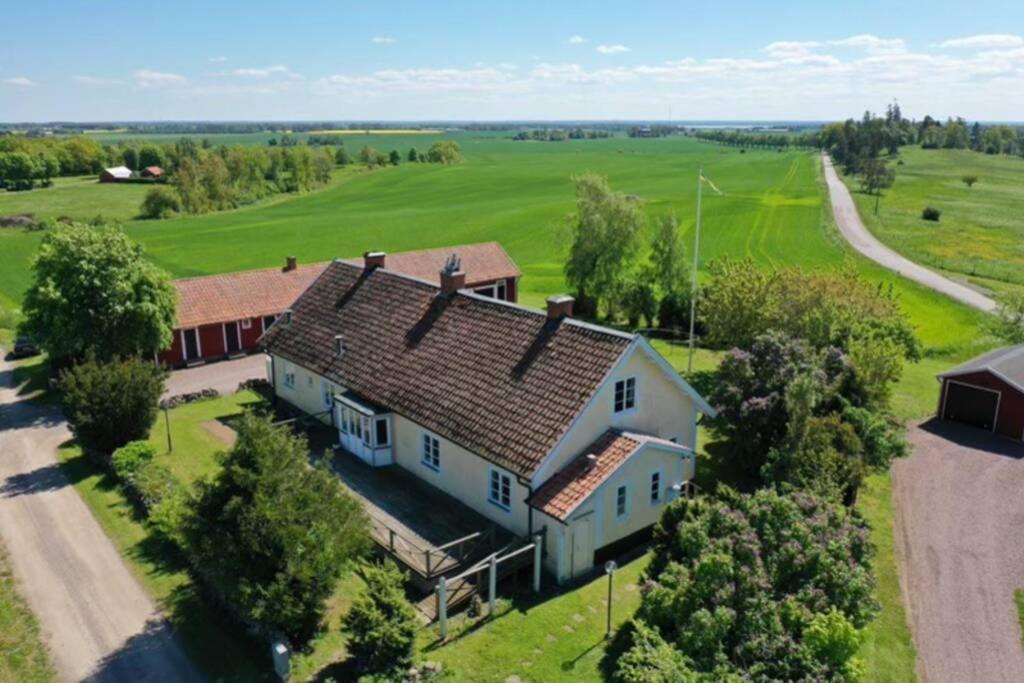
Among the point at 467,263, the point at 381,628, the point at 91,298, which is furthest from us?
the point at 467,263

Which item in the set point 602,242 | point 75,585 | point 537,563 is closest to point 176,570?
point 75,585

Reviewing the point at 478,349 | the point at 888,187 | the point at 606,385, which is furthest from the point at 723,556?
the point at 888,187

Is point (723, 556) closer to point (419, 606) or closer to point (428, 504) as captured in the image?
point (419, 606)

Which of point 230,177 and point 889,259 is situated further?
point 230,177

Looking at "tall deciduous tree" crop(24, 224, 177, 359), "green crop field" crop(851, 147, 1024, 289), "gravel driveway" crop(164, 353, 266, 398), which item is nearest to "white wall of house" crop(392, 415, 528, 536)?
"gravel driveway" crop(164, 353, 266, 398)

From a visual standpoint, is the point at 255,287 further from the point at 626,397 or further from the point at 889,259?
the point at 889,259

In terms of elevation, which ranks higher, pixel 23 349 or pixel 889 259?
pixel 889 259

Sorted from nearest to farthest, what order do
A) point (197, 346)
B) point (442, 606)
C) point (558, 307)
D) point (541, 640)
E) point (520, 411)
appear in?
point (442, 606), point (541, 640), point (520, 411), point (558, 307), point (197, 346)

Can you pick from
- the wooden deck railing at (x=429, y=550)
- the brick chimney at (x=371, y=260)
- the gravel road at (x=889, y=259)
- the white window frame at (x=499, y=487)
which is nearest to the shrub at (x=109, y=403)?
the brick chimney at (x=371, y=260)
